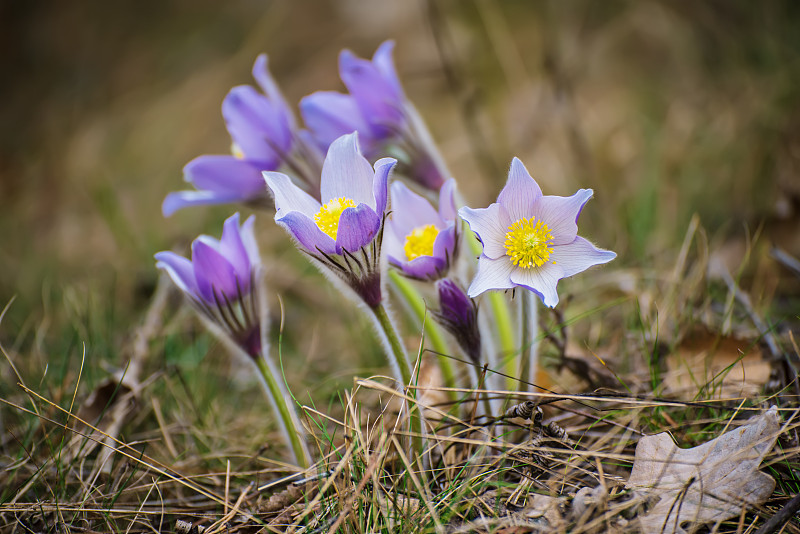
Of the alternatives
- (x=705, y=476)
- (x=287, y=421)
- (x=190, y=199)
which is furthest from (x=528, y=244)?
(x=190, y=199)

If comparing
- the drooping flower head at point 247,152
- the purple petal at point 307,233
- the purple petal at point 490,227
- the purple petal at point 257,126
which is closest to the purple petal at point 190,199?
the drooping flower head at point 247,152

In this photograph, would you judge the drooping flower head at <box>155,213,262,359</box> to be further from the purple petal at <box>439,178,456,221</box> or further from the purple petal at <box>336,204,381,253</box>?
the purple petal at <box>439,178,456,221</box>

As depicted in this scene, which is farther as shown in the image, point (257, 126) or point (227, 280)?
point (257, 126)

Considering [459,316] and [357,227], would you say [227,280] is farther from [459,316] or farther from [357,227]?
[459,316]

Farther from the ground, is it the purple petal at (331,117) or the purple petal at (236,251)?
the purple petal at (331,117)

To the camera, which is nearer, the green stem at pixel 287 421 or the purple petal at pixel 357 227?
the purple petal at pixel 357 227

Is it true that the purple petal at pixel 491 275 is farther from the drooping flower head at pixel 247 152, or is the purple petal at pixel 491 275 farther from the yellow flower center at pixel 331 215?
the drooping flower head at pixel 247 152

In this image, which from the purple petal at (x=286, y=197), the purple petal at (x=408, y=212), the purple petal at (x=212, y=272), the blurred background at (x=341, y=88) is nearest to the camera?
the purple petal at (x=286, y=197)

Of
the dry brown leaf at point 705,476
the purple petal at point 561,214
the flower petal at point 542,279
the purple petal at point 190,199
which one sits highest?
the purple petal at point 190,199
